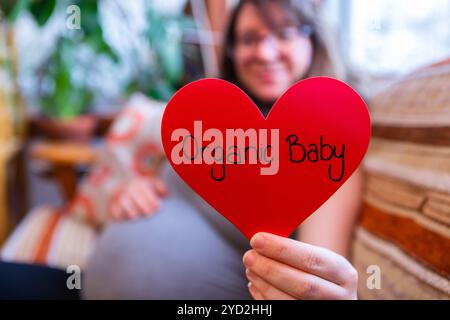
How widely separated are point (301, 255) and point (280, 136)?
122mm

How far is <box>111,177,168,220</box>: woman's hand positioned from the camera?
937 millimetres

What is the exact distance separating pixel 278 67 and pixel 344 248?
0.52 meters

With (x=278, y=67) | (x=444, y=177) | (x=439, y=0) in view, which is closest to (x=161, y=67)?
(x=278, y=67)

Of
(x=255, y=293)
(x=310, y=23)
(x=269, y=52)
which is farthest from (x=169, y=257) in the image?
(x=310, y=23)

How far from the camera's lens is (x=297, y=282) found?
39 cm

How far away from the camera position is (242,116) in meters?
0.40

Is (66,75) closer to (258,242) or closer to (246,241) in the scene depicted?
(246,241)

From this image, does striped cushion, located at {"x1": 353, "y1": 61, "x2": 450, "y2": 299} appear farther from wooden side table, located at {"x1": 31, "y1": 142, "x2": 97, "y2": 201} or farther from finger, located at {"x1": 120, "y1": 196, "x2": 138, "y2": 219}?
wooden side table, located at {"x1": 31, "y1": 142, "x2": 97, "y2": 201}

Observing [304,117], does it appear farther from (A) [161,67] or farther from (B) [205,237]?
(A) [161,67]

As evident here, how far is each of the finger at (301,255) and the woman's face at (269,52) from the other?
2.15 ft

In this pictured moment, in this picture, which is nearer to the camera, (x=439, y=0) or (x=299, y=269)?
(x=299, y=269)

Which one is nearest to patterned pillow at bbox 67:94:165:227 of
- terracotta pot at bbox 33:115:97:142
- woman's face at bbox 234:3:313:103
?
woman's face at bbox 234:3:313:103

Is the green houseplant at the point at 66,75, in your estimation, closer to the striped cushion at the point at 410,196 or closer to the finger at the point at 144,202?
the finger at the point at 144,202

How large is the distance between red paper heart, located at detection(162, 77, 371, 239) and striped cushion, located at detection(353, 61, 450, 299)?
211 millimetres
